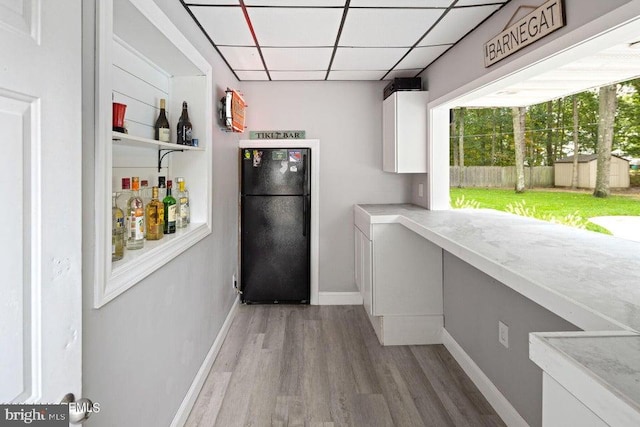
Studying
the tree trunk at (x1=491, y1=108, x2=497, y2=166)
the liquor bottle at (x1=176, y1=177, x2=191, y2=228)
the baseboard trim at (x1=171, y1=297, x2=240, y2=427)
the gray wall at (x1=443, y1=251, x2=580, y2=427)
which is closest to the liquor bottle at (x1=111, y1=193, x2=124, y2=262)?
the liquor bottle at (x1=176, y1=177, x2=191, y2=228)

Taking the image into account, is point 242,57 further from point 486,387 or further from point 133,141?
point 486,387

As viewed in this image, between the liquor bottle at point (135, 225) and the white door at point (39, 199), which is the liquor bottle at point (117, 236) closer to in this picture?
the liquor bottle at point (135, 225)

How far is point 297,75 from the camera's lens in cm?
364

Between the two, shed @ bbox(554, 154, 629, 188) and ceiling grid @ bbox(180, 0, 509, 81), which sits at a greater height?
ceiling grid @ bbox(180, 0, 509, 81)

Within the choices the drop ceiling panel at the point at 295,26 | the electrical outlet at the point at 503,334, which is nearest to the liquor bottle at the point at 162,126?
the drop ceiling panel at the point at 295,26

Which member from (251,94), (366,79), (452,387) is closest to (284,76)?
(251,94)

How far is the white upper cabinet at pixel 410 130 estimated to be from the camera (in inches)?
134

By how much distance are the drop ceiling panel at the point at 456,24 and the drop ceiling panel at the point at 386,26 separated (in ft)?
0.24

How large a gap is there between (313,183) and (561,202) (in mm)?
2240

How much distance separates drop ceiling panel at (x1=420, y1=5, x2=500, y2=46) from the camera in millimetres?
2180

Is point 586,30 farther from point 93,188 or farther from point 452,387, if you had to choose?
point 452,387

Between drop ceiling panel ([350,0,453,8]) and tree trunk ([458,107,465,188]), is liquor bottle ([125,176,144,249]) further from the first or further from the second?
tree trunk ([458,107,465,188])

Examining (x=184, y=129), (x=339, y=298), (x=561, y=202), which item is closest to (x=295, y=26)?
(x=184, y=129)

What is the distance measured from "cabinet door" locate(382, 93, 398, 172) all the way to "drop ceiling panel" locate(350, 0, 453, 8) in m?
1.28
